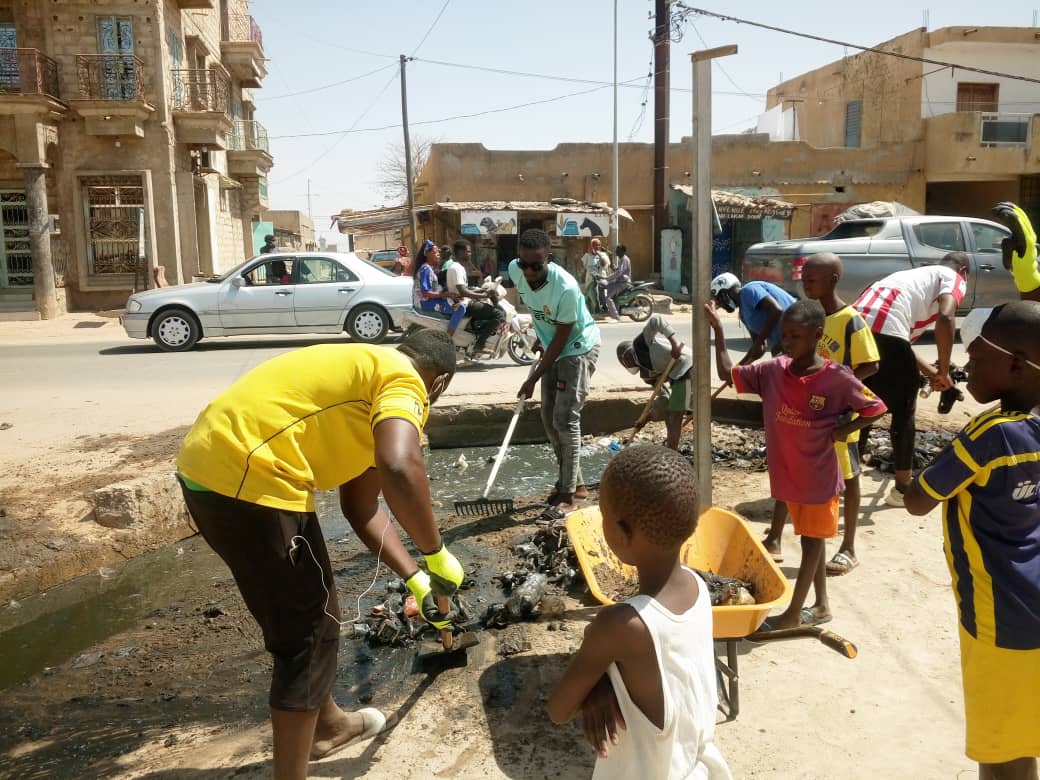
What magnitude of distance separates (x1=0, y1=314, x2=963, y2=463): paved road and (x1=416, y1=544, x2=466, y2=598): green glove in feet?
17.1

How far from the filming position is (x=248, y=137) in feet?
93.9

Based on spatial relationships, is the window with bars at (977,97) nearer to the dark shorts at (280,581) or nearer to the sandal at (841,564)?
the sandal at (841,564)

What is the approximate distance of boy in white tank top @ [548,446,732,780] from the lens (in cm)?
162

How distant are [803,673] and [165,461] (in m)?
4.77

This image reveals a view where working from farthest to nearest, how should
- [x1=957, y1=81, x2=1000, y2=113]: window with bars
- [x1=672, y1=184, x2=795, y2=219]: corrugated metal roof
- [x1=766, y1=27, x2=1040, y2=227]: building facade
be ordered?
[x1=957, y1=81, x2=1000, y2=113]: window with bars
[x1=766, y1=27, x2=1040, y2=227]: building facade
[x1=672, y1=184, x2=795, y2=219]: corrugated metal roof

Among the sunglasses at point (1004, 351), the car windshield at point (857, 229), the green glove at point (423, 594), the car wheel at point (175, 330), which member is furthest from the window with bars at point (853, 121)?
the green glove at point (423, 594)

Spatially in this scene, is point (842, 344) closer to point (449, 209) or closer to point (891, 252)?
point (891, 252)

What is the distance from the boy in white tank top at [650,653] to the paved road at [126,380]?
20.3 feet

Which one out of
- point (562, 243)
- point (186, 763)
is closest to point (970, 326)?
point (186, 763)

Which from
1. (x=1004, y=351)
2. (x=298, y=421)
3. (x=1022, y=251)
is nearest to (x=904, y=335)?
(x=1022, y=251)

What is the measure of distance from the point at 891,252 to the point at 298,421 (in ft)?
34.7

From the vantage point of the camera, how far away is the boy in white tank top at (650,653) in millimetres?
1619

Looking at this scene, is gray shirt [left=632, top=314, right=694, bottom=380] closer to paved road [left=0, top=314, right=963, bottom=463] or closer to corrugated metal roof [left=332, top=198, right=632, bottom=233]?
paved road [left=0, top=314, right=963, bottom=463]

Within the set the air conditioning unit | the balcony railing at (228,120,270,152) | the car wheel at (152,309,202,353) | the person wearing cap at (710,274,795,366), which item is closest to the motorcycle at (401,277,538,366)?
the car wheel at (152,309,202,353)
